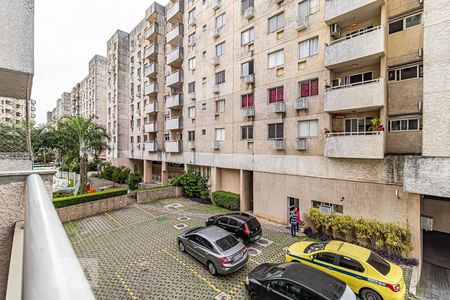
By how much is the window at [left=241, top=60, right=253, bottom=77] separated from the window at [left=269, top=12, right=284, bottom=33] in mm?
2749

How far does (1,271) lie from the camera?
128 inches

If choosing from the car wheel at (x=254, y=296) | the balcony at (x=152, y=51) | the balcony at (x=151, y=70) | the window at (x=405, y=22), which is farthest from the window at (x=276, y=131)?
the balcony at (x=152, y=51)

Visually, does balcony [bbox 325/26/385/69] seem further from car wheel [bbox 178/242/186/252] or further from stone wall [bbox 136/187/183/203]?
stone wall [bbox 136/187/183/203]

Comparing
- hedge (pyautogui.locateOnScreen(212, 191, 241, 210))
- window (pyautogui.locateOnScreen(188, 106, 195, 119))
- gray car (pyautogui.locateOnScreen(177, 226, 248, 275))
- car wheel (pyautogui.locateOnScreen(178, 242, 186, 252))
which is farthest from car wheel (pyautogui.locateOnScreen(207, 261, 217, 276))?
window (pyautogui.locateOnScreen(188, 106, 195, 119))

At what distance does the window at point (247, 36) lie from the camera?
18.1 m

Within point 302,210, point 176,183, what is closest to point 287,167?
point 302,210

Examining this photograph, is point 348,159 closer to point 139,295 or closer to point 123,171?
point 139,295

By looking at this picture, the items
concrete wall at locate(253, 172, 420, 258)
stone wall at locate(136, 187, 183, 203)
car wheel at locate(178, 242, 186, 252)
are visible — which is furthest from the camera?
stone wall at locate(136, 187, 183, 203)

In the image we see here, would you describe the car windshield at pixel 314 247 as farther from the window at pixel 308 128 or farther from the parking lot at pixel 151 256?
the window at pixel 308 128

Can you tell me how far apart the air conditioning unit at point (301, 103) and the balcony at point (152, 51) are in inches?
872

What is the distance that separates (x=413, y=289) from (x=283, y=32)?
51.7 ft

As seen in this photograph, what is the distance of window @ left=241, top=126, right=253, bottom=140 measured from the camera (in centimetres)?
1820

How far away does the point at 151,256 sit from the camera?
37.5 ft

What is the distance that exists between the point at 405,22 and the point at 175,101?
20201mm
